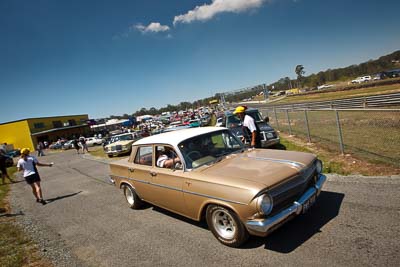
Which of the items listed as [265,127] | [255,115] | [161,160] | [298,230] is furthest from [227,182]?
[255,115]

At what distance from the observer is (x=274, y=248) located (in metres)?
3.20

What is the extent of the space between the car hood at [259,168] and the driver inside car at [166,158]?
58 cm

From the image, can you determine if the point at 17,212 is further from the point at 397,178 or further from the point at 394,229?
the point at 397,178

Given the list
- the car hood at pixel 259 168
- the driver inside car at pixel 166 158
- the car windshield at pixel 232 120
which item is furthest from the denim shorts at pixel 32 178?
the car windshield at pixel 232 120

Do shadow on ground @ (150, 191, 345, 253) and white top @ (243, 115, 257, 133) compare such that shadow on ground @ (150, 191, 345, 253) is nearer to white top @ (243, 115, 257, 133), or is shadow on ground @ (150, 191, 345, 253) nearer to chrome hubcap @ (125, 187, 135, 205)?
chrome hubcap @ (125, 187, 135, 205)

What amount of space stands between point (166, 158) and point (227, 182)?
150cm

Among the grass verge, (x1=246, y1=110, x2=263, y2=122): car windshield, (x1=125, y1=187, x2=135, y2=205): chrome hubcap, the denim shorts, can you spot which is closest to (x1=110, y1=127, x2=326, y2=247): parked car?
(x1=125, y1=187, x2=135, y2=205): chrome hubcap

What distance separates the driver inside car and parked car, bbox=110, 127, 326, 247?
0.06m

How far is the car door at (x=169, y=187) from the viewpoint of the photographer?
3.86 meters

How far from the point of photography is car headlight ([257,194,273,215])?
280 centimetres

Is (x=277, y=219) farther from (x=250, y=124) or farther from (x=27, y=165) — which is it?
(x=27, y=165)

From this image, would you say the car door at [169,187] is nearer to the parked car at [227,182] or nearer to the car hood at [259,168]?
the parked car at [227,182]

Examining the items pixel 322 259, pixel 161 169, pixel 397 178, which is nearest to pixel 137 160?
pixel 161 169

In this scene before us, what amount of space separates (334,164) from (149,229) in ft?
16.5
